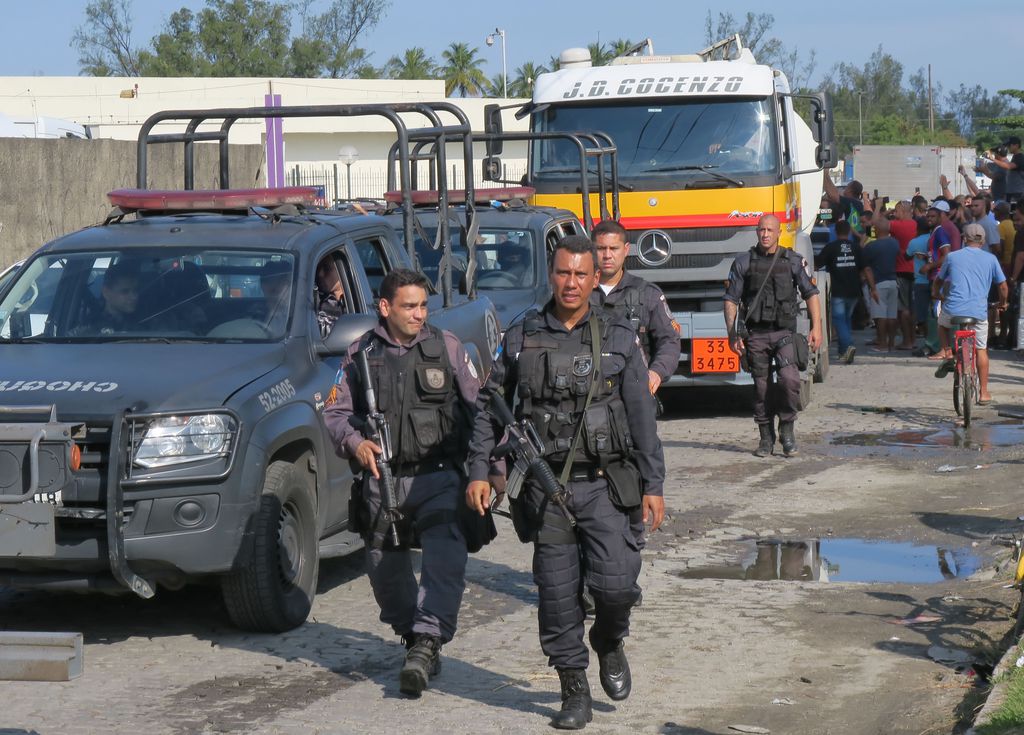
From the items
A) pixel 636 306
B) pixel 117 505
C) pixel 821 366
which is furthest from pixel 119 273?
pixel 821 366

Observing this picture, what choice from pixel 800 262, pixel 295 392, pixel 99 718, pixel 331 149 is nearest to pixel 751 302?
pixel 800 262

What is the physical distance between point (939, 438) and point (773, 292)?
2.51 metres

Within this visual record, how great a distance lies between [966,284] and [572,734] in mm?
10061

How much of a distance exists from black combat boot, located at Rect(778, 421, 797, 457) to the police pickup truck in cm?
446

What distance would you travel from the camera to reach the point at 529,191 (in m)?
13.6

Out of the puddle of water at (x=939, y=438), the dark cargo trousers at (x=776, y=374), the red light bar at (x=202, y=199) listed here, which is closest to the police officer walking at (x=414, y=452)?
the red light bar at (x=202, y=199)

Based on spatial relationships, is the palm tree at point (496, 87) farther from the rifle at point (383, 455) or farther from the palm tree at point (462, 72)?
the rifle at point (383, 455)

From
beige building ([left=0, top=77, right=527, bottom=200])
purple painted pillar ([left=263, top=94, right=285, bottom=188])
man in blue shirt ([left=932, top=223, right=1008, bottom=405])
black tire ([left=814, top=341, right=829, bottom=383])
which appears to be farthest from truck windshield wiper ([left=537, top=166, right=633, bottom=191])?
beige building ([left=0, top=77, right=527, bottom=200])

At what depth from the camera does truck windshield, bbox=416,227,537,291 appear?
12.0 metres

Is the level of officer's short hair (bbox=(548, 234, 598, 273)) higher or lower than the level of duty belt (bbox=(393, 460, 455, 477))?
higher

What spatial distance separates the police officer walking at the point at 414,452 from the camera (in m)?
6.12

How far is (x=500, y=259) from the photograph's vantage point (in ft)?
40.0

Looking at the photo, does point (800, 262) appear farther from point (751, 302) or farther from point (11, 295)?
point (11, 295)

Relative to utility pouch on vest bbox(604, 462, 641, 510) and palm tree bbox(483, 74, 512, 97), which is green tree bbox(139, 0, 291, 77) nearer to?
palm tree bbox(483, 74, 512, 97)
